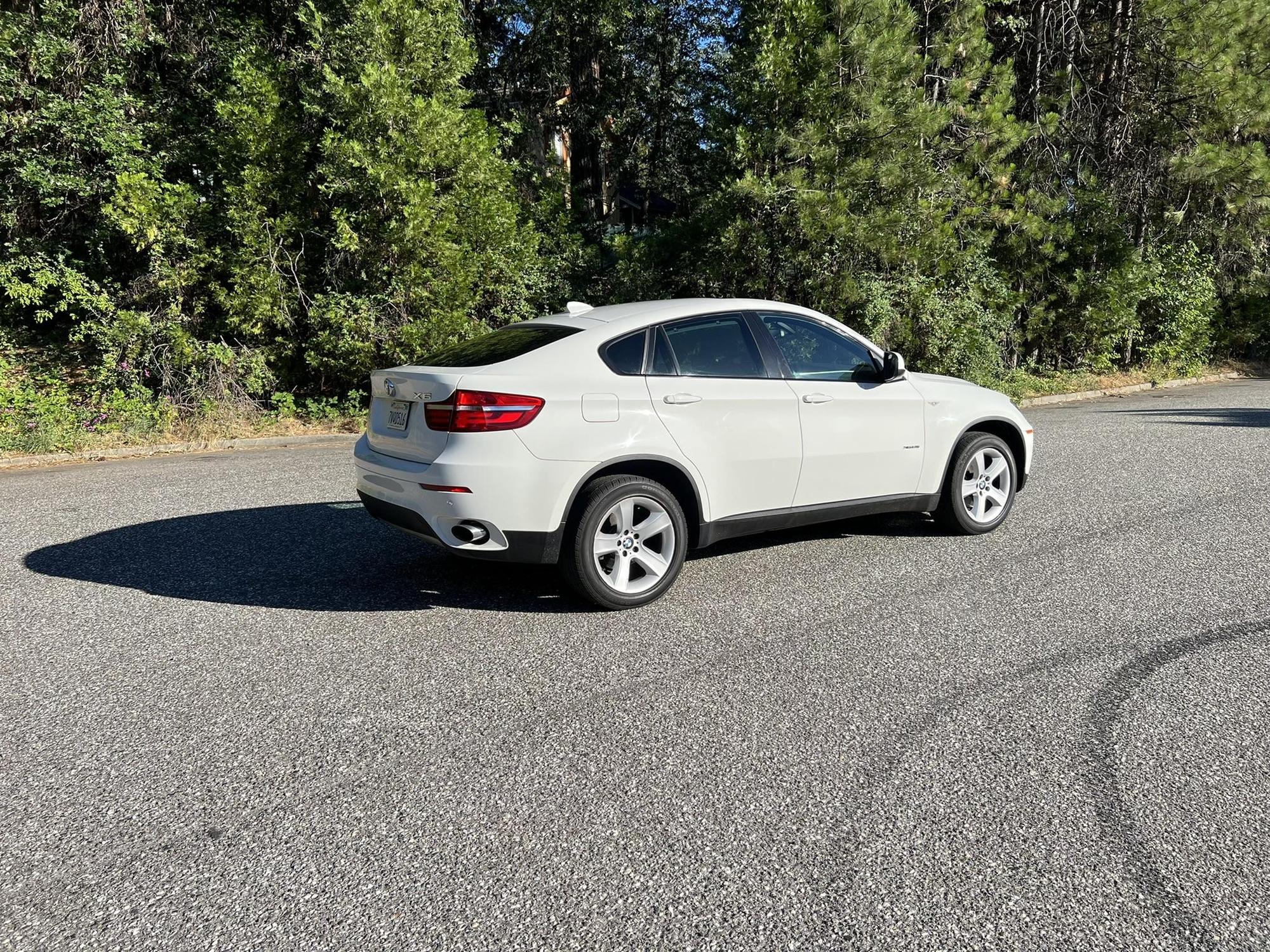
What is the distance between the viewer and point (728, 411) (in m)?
5.18

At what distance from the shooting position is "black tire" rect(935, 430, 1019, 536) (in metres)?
6.29

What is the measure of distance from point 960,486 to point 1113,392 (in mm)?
13617

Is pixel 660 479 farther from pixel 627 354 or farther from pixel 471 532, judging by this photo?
pixel 471 532

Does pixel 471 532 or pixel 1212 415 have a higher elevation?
pixel 471 532

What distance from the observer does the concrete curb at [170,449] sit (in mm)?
10562

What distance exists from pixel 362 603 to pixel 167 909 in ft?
8.58

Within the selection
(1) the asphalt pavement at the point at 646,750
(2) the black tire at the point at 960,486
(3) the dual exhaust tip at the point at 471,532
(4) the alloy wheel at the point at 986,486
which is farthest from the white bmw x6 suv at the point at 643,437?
(1) the asphalt pavement at the point at 646,750

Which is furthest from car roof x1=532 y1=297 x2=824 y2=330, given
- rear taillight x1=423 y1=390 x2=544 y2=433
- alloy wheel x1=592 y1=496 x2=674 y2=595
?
alloy wheel x1=592 y1=496 x2=674 y2=595

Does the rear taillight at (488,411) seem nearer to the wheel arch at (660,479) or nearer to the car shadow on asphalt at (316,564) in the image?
the wheel arch at (660,479)

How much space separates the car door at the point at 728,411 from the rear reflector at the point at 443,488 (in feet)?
3.70

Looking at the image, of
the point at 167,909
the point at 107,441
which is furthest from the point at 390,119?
the point at 167,909

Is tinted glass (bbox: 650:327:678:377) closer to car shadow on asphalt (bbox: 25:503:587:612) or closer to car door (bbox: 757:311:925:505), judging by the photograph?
car door (bbox: 757:311:925:505)

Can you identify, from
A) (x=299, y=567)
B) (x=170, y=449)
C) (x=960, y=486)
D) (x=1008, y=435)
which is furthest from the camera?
(x=170, y=449)

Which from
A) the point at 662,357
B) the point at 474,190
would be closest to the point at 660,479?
the point at 662,357
